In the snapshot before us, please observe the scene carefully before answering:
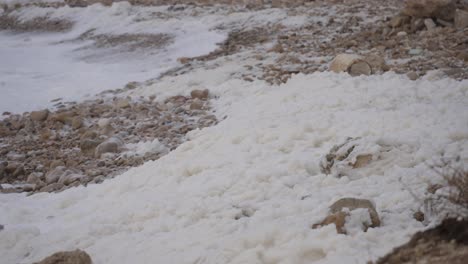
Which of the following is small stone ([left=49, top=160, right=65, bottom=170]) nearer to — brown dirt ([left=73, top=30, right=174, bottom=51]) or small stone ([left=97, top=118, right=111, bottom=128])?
small stone ([left=97, top=118, right=111, bottom=128])

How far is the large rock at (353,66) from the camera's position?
572cm

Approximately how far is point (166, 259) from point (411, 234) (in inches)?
50.0

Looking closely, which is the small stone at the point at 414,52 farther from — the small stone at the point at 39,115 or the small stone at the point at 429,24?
the small stone at the point at 39,115

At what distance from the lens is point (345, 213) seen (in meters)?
2.48

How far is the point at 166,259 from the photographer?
2.54 meters

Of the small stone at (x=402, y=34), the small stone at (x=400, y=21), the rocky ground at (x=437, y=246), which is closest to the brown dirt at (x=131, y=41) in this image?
the small stone at (x=400, y=21)

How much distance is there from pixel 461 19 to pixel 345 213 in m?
5.87

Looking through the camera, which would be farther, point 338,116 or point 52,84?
point 52,84

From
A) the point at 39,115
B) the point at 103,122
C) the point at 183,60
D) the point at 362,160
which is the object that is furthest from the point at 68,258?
the point at 183,60

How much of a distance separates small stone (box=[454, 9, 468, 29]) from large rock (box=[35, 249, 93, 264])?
6.65 meters

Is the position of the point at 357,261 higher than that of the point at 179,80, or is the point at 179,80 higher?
the point at 357,261

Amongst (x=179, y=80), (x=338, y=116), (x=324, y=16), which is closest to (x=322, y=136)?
(x=338, y=116)

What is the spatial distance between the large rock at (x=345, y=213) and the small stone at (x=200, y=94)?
13.9 feet

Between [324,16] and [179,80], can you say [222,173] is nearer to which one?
[179,80]
